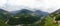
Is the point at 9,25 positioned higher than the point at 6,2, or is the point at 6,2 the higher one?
the point at 6,2

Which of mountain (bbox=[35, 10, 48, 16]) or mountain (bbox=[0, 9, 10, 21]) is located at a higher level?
mountain (bbox=[35, 10, 48, 16])

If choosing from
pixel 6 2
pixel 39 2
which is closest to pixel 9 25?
pixel 6 2

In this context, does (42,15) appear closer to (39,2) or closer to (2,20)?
(39,2)

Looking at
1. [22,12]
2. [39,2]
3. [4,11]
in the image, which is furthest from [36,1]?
[4,11]

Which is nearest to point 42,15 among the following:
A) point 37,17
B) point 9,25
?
point 37,17

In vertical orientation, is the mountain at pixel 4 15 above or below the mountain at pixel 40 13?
below

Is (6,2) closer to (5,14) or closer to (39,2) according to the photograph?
(5,14)

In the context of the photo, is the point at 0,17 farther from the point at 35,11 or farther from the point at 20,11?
the point at 35,11

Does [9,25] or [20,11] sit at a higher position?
[20,11]
